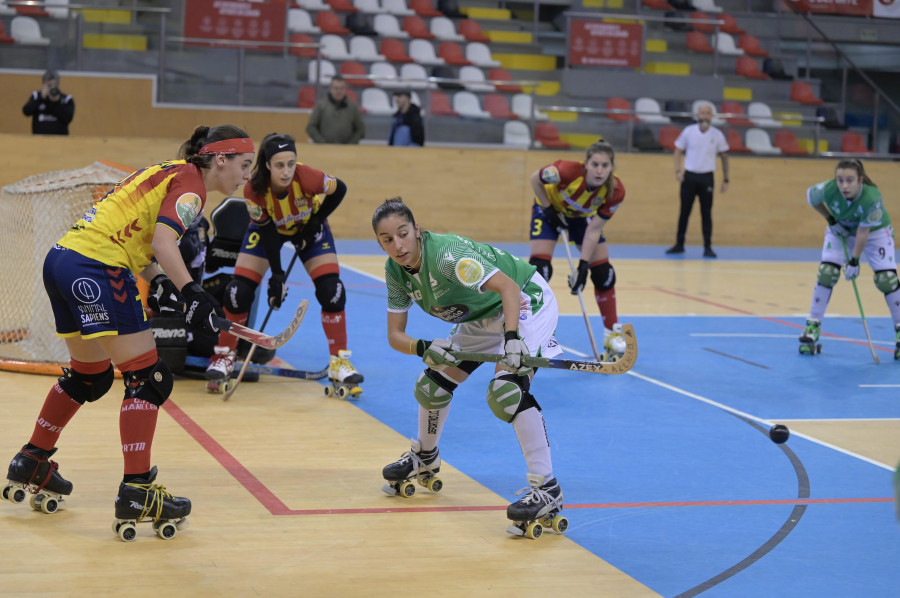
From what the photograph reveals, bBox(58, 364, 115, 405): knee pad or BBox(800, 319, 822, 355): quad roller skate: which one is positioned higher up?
BBox(58, 364, 115, 405): knee pad

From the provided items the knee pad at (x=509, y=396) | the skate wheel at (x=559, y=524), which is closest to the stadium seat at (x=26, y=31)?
the knee pad at (x=509, y=396)

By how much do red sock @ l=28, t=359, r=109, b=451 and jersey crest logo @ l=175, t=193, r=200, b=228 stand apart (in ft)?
2.40

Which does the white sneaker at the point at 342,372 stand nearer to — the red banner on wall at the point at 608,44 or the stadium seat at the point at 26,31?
the stadium seat at the point at 26,31

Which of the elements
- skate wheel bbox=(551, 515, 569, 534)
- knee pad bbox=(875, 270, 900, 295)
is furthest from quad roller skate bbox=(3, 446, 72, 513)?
knee pad bbox=(875, 270, 900, 295)

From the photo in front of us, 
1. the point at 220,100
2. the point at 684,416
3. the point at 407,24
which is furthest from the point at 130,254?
the point at 407,24

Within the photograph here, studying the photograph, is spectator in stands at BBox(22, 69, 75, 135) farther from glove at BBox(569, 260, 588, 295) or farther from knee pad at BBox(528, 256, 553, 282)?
glove at BBox(569, 260, 588, 295)

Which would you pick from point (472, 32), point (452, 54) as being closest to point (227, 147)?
point (452, 54)

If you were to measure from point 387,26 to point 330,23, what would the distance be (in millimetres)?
1184

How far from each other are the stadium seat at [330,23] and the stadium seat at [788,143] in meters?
7.58

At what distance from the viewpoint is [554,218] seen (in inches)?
336

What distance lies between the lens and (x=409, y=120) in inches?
625

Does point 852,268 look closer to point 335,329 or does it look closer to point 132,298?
point 335,329

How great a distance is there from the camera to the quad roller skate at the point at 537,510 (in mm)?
4367

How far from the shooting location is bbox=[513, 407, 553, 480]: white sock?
449 cm
